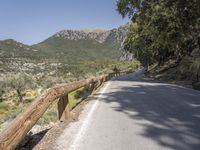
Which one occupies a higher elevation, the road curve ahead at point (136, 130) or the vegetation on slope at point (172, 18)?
the vegetation on slope at point (172, 18)

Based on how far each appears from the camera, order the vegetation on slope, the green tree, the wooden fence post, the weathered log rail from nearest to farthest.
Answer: the weathered log rail
the wooden fence post
the vegetation on slope
the green tree

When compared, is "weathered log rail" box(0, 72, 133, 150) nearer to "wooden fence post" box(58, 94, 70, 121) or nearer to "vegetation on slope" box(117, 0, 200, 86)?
"wooden fence post" box(58, 94, 70, 121)

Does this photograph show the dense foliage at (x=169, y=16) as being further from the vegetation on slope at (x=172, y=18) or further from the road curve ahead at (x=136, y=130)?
the road curve ahead at (x=136, y=130)

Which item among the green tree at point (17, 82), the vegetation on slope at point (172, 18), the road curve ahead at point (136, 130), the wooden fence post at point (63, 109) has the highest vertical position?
the vegetation on slope at point (172, 18)

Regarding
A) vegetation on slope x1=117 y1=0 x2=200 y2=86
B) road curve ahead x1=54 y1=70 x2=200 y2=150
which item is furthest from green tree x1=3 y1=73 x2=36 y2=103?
road curve ahead x1=54 y1=70 x2=200 y2=150

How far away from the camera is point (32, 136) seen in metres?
6.95

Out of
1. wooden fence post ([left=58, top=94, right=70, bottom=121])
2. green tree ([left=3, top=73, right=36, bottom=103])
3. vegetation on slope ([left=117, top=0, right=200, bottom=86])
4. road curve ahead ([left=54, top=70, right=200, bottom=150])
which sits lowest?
green tree ([left=3, top=73, right=36, bottom=103])

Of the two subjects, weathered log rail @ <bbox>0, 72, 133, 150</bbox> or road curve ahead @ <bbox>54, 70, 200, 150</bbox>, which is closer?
weathered log rail @ <bbox>0, 72, 133, 150</bbox>

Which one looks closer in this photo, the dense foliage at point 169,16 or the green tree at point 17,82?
the dense foliage at point 169,16

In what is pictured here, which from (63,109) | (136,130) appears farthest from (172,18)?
(136,130)

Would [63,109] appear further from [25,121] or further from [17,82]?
[17,82]

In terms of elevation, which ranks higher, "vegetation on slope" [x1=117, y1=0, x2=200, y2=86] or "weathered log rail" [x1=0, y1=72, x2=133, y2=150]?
"vegetation on slope" [x1=117, y1=0, x2=200, y2=86]

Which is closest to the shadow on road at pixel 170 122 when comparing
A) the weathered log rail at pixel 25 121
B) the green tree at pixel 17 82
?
the weathered log rail at pixel 25 121

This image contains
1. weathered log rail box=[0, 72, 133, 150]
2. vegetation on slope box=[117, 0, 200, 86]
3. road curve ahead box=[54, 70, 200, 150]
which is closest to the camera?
weathered log rail box=[0, 72, 133, 150]
